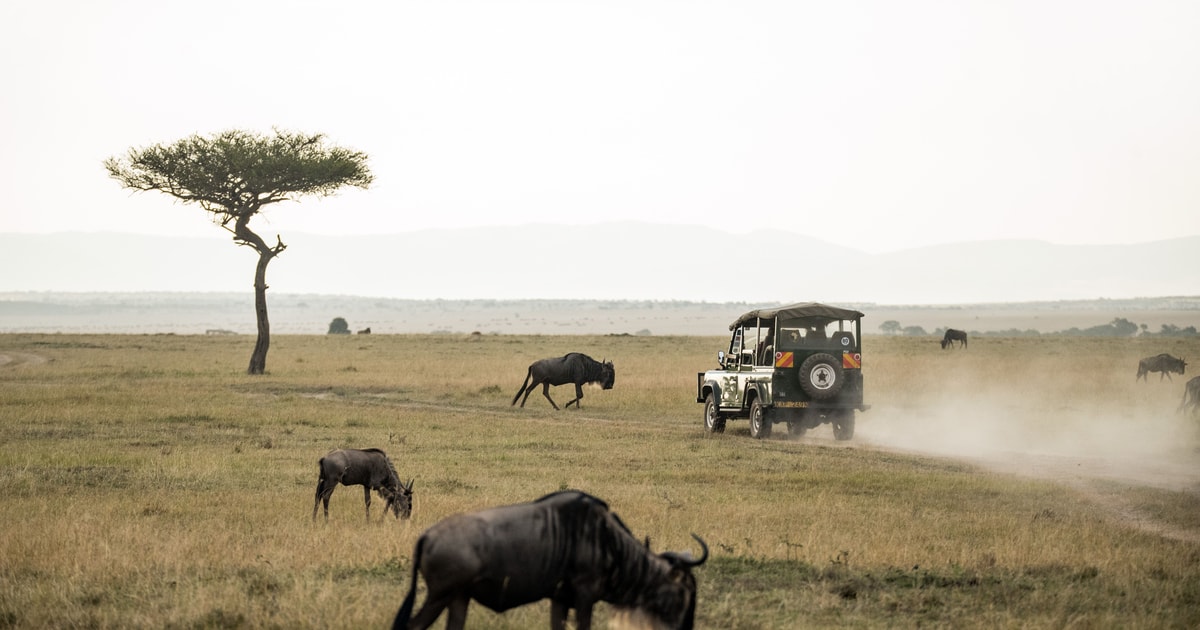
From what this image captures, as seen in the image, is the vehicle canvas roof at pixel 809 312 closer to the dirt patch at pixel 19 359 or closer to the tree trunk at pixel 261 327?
the tree trunk at pixel 261 327

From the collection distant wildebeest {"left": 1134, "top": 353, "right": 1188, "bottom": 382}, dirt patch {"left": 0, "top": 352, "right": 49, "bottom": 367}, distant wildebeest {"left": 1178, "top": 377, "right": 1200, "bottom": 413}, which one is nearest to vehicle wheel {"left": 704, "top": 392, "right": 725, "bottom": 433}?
distant wildebeest {"left": 1178, "top": 377, "right": 1200, "bottom": 413}

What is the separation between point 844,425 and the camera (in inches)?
1006

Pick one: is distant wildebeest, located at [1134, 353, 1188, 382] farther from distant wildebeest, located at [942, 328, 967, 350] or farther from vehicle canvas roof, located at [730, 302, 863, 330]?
distant wildebeest, located at [942, 328, 967, 350]

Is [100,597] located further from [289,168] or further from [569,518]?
[289,168]

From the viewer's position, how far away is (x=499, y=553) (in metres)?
7.03

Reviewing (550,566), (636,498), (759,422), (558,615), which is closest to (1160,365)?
(759,422)

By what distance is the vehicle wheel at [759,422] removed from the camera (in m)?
24.8

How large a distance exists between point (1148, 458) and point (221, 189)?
38897mm

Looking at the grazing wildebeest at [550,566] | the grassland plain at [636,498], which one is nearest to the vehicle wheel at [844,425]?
the grassland plain at [636,498]

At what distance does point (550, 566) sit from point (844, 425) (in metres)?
19.3

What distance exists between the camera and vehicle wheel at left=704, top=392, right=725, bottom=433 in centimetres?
2619

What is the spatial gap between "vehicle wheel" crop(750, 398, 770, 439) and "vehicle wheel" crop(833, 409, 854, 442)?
1746 millimetres

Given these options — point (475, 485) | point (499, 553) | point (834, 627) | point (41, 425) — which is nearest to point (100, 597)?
point (499, 553)

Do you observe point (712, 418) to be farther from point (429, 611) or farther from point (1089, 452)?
point (429, 611)
